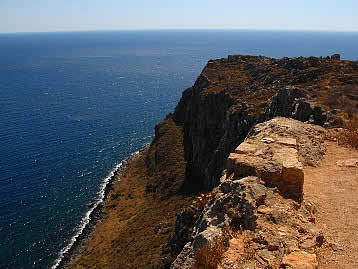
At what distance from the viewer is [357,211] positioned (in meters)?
17.6

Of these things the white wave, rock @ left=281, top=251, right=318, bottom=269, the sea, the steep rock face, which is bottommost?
the white wave

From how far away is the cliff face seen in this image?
4219 centimetres

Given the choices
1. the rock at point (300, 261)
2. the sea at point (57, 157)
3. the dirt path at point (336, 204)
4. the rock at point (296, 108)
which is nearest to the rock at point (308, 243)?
the dirt path at point (336, 204)

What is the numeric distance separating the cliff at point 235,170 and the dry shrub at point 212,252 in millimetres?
55

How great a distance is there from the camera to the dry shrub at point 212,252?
45.1ft

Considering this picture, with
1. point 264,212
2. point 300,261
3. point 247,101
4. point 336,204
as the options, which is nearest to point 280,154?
point 336,204

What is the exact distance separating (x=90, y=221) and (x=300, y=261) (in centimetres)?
6789

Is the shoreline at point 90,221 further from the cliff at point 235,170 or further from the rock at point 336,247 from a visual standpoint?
the rock at point 336,247

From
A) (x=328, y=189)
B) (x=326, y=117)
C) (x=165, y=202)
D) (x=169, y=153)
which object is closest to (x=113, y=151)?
(x=169, y=153)

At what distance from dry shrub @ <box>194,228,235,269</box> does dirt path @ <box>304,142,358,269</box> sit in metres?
3.49

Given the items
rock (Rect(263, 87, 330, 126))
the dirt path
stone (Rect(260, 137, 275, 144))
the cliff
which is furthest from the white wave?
the dirt path

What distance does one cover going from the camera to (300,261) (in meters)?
13.1

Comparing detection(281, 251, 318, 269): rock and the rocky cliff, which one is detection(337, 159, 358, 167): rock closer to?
the rocky cliff

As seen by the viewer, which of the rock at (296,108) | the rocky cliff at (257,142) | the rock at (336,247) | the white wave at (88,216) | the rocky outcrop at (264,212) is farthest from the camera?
the white wave at (88,216)
